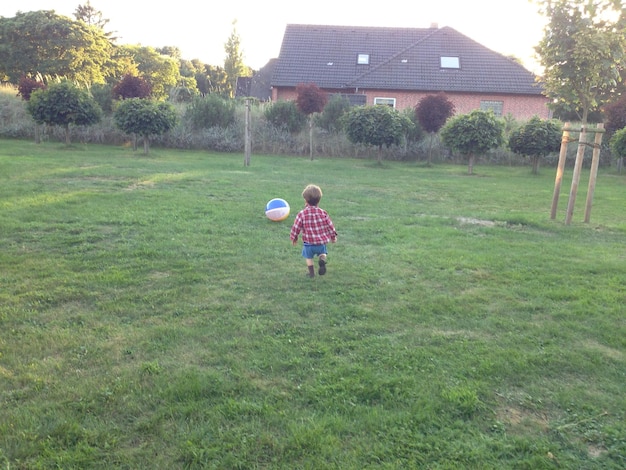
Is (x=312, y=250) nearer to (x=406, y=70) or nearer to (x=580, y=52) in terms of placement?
(x=580, y=52)

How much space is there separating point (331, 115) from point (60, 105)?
11.6 meters

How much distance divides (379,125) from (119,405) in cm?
1780

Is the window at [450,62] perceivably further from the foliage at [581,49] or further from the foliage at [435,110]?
the foliage at [581,49]

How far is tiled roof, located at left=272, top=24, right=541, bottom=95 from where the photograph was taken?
2988 centimetres

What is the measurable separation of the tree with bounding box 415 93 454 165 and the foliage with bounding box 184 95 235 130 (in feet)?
29.7

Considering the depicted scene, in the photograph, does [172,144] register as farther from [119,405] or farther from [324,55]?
[119,405]

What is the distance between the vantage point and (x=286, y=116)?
23.4 metres

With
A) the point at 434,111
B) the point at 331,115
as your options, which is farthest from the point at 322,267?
the point at 331,115

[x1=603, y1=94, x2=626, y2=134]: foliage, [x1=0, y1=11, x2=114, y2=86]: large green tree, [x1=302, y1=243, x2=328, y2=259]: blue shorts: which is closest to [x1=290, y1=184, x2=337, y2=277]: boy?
[x1=302, y1=243, x2=328, y2=259]: blue shorts

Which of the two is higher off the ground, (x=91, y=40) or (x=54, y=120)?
(x=91, y=40)

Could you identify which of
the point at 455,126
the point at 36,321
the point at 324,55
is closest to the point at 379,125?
the point at 455,126

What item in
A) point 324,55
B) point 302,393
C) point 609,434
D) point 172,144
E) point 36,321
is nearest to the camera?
point 609,434

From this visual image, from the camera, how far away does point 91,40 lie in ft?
111

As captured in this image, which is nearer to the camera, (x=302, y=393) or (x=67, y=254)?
(x=302, y=393)
